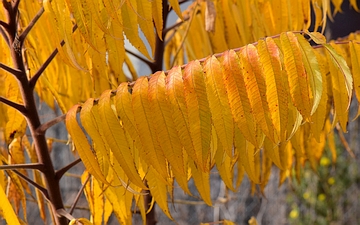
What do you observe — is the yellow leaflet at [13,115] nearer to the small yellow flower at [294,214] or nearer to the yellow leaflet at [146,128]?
the yellow leaflet at [146,128]

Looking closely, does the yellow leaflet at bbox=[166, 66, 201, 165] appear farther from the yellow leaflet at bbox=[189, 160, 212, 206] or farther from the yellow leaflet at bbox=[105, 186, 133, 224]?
the yellow leaflet at bbox=[105, 186, 133, 224]

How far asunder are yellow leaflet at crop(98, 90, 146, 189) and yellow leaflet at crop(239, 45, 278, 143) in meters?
0.18

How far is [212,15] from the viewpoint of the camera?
1.19 meters

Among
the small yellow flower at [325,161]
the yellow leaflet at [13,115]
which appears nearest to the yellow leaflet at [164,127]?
the yellow leaflet at [13,115]

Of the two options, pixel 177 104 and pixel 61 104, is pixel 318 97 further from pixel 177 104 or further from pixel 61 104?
pixel 61 104

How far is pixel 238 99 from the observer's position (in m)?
0.80

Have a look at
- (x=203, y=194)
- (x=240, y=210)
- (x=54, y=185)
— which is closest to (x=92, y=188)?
(x=54, y=185)

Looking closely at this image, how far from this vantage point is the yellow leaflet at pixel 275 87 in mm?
787

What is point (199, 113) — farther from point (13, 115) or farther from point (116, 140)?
point (13, 115)

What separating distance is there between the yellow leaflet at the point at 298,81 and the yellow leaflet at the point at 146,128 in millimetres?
186

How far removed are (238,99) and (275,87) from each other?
49mm

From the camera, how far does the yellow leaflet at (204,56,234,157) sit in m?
0.80

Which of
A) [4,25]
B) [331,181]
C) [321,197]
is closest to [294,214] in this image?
[321,197]

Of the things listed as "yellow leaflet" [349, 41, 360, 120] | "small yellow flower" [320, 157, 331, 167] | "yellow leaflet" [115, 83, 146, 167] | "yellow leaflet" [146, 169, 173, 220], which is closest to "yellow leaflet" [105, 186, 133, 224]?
"yellow leaflet" [146, 169, 173, 220]
